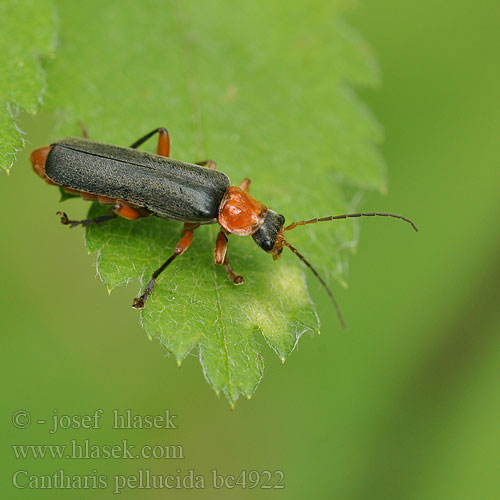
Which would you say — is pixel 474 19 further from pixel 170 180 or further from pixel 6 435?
pixel 6 435

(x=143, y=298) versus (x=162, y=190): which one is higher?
(x=162, y=190)

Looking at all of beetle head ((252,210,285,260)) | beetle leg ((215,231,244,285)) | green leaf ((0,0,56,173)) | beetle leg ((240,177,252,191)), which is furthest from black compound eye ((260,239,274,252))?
green leaf ((0,0,56,173))

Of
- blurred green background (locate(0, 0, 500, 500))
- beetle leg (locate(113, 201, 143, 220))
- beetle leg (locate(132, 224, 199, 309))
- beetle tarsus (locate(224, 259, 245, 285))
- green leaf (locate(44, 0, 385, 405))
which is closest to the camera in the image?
beetle leg (locate(132, 224, 199, 309))

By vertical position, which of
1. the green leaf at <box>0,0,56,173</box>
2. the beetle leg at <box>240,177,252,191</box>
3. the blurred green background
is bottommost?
the blurred green background

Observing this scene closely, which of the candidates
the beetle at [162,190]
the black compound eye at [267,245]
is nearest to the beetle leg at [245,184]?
the beetle at [162,190]

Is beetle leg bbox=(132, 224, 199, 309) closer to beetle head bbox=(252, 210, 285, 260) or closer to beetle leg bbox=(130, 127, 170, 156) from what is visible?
beetle head bbox=(252, 210, 285, 260)

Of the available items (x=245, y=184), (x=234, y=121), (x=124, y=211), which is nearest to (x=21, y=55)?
(x=124, y=211)

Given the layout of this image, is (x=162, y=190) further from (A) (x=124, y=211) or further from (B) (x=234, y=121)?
(B) (x=234, y=121)
